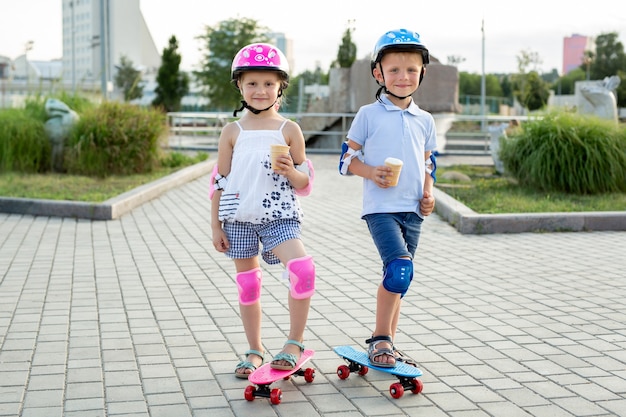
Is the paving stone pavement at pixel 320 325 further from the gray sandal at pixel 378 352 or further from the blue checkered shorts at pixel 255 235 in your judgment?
the blue checkered shorts at pixel 255 235

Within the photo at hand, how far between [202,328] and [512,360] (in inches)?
71.4

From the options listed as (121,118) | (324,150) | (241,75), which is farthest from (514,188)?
(324,150)

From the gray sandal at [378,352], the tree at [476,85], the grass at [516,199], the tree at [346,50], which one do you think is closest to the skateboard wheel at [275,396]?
the gray sandal at [378,352]

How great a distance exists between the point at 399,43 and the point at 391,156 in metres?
0.52

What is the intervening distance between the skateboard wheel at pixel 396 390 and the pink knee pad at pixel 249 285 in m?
0.78

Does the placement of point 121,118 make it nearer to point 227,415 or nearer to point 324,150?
point 324,150

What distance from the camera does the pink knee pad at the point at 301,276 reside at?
3.81 m

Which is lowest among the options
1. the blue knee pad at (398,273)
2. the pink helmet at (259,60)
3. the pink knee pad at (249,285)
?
the pink knee pad at (249,285)

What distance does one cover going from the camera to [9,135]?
46.3 feet

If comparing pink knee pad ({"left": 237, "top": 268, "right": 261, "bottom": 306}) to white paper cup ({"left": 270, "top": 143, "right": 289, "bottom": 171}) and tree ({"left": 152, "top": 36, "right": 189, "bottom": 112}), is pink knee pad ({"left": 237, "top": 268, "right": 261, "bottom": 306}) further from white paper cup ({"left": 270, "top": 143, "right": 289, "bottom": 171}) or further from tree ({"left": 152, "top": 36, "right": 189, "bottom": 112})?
tree ({"left": 152, "top": 36, "right": 189, "bottom": 112})

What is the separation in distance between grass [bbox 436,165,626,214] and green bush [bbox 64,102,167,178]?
508 centimetres

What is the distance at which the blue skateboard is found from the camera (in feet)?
12.4

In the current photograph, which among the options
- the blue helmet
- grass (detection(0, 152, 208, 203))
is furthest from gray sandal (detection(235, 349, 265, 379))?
grass (detection(0, 152, 208, 203))

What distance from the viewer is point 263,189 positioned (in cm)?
389
